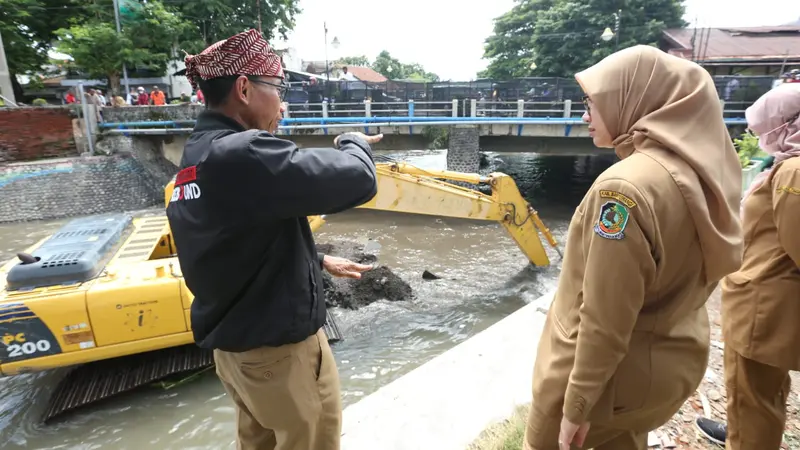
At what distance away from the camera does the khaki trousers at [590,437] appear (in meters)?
1.49

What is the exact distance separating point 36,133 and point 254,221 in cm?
1676

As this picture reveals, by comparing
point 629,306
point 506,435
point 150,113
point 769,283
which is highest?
point 150,113

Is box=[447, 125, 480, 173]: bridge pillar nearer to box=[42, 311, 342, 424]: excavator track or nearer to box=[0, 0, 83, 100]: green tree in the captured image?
box=[42, 311, 342, 424]: excavator track

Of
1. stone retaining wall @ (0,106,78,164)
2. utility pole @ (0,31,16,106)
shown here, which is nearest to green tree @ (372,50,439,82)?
utility pole @ (0,31,16,106)

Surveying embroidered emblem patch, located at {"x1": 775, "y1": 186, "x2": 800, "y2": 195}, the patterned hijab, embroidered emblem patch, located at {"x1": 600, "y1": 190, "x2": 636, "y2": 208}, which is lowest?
embroidered emblem patch, located at {"x1": 775, "y1": 186, "x2": 800, "y2": 195}

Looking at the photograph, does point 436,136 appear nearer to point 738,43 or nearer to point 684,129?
point 684,129

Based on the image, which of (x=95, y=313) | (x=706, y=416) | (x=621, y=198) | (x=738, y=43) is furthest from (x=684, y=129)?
(x=738, y=43)

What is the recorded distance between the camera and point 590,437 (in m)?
1.49

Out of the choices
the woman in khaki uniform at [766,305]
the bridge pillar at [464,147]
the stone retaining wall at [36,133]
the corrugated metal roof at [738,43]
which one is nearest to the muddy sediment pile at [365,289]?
the woman in khaki uniform at [766,305]

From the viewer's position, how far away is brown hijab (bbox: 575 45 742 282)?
4.15 feet

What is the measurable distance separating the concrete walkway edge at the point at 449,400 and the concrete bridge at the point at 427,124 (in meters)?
9.17

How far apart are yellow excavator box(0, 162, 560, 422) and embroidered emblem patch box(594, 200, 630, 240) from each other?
142 inches

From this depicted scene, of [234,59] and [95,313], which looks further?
[95,313]

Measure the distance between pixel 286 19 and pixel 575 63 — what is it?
49.4 feet
